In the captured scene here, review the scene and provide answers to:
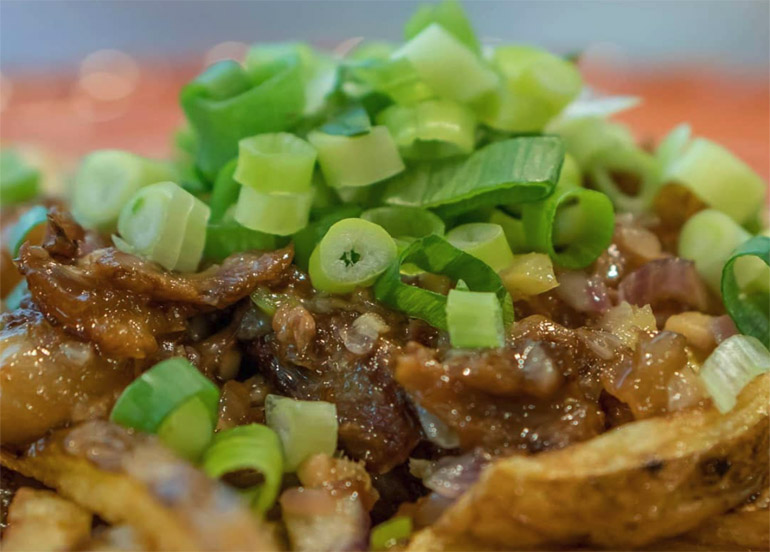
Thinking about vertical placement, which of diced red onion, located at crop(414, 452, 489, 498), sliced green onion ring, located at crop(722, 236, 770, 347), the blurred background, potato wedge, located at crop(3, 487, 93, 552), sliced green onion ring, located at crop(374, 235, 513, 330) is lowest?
the blurred background

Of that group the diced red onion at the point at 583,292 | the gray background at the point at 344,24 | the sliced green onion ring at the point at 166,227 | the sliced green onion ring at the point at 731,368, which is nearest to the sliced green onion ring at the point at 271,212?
the sliced green onion ring at the point at 166,227

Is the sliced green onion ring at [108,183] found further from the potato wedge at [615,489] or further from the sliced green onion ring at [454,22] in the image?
the potato wedge at [615,489]

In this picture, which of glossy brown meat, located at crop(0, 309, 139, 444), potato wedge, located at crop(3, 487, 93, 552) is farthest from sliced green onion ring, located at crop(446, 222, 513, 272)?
potato wedge, located at crop(3, 487, 93, 552)

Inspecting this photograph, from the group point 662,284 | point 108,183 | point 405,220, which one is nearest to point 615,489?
point 662,284

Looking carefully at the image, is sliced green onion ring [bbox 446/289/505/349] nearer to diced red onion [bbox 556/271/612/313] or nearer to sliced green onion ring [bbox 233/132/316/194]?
diced red onion [bbox 556/271/612/313]

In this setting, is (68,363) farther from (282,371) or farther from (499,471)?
(499,471)

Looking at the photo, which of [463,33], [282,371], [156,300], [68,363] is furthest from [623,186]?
[68,363]

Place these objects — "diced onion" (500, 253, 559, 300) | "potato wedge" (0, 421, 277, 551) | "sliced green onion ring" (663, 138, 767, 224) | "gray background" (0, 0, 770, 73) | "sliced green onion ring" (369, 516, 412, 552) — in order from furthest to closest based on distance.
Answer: "gray background" (0, 0, 770, 73) → "sliced green onion ring" (663, 138, 767, 224) → "diced onion" (500, 253, 559, 300) → "sliced green onion ring" (369, 516, 412, 552) → "potato wedge" (0, 421, 277, 551)
